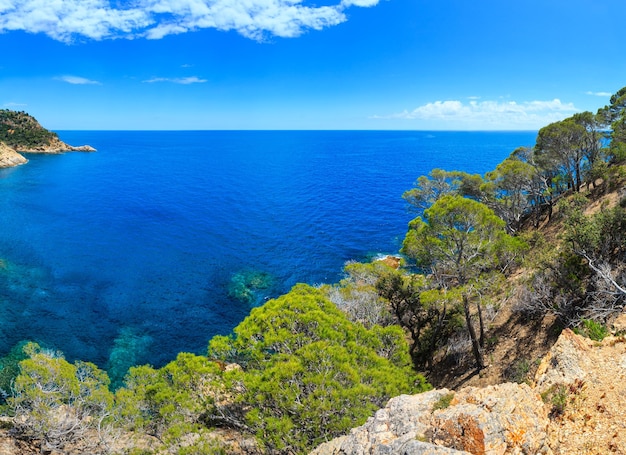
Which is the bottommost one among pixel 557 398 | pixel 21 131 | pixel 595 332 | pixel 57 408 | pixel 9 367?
pixel 9 367

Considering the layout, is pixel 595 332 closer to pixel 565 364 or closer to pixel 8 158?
pixel 565 364

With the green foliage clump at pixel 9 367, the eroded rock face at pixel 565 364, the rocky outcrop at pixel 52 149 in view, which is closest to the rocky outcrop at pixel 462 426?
the eroded rock face at pixel 565 364

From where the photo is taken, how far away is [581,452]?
862 cm

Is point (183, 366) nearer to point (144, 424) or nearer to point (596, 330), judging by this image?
point (144, 424)

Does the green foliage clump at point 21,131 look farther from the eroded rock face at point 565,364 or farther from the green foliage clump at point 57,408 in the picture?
the eroded rock face at point 565,364

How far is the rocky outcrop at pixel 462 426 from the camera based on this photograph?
892 centimetres

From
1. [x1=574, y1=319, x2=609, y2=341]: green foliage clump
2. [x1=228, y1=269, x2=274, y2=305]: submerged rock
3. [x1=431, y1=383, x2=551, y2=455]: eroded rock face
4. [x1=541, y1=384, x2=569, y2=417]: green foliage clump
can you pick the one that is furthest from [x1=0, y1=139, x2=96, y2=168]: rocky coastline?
[x1=574, y1=319, x2=609, y2=341]: green foliage clump

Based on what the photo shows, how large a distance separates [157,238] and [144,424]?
45.7 meters

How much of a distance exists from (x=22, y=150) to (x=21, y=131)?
10827mm

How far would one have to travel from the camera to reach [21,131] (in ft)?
548

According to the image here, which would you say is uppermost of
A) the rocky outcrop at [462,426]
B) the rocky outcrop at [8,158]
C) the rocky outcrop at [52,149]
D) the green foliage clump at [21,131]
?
the green foliage clump at [21,131]

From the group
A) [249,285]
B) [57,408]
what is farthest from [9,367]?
[249,285]

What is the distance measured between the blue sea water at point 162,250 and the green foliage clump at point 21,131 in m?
74.3

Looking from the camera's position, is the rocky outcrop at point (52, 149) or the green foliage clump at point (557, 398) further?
the rocky outcrop at point (52, 149)
